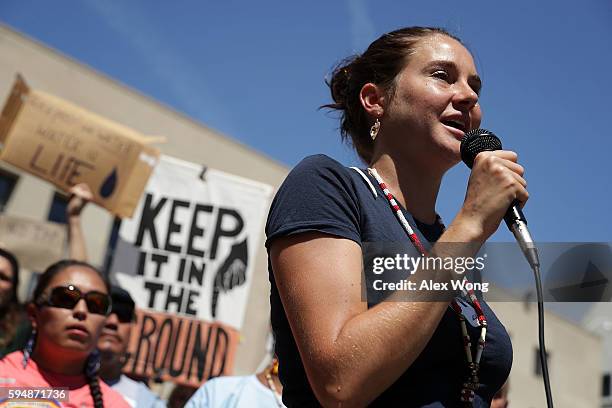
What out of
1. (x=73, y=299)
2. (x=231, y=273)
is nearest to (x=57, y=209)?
(x=231, y=273)

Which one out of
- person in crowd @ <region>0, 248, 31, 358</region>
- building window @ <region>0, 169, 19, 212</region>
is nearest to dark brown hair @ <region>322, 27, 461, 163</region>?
person in crowd @ <region>0, 248, 31, 358</region>

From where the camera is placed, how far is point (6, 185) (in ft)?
54.9

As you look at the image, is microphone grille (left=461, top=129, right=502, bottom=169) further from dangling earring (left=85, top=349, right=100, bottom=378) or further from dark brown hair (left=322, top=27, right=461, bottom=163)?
dangling earring (left=85, top=349, right=100, bottom=378)

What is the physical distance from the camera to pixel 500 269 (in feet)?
4.92

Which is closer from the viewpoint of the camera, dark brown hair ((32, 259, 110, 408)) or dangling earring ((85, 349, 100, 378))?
dark brown hair ((32, 259, 110, 408))

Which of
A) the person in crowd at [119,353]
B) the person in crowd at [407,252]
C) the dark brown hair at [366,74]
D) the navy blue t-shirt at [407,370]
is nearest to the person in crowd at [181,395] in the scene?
the person in crowd at [119,353]

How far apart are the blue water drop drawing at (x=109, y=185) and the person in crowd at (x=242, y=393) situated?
3022mm

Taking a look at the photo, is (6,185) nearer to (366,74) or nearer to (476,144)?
(366,74)

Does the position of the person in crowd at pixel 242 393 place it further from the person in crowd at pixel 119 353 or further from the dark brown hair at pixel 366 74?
the dark brown hair at pixel 366 74

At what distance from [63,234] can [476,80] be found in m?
4.99

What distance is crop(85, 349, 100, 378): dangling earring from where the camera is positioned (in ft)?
10.2

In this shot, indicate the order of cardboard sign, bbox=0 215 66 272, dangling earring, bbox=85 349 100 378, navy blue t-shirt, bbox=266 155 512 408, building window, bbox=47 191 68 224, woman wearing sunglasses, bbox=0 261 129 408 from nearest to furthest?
navy blue t-shirt, bbox=266 155 512 408 → woman wearing sunglasses, bbox=0 261 129 408 → dangling earring, bbox=85 349 100 378 → cardboard sign, bbox=0 215 66 272 → building window, bbox=47 191 68 224

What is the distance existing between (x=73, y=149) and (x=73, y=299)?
9.90 feet

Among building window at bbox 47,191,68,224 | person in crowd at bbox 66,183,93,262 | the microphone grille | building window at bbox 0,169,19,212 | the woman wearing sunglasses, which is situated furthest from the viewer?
building window at bbox 47,191,68,224
